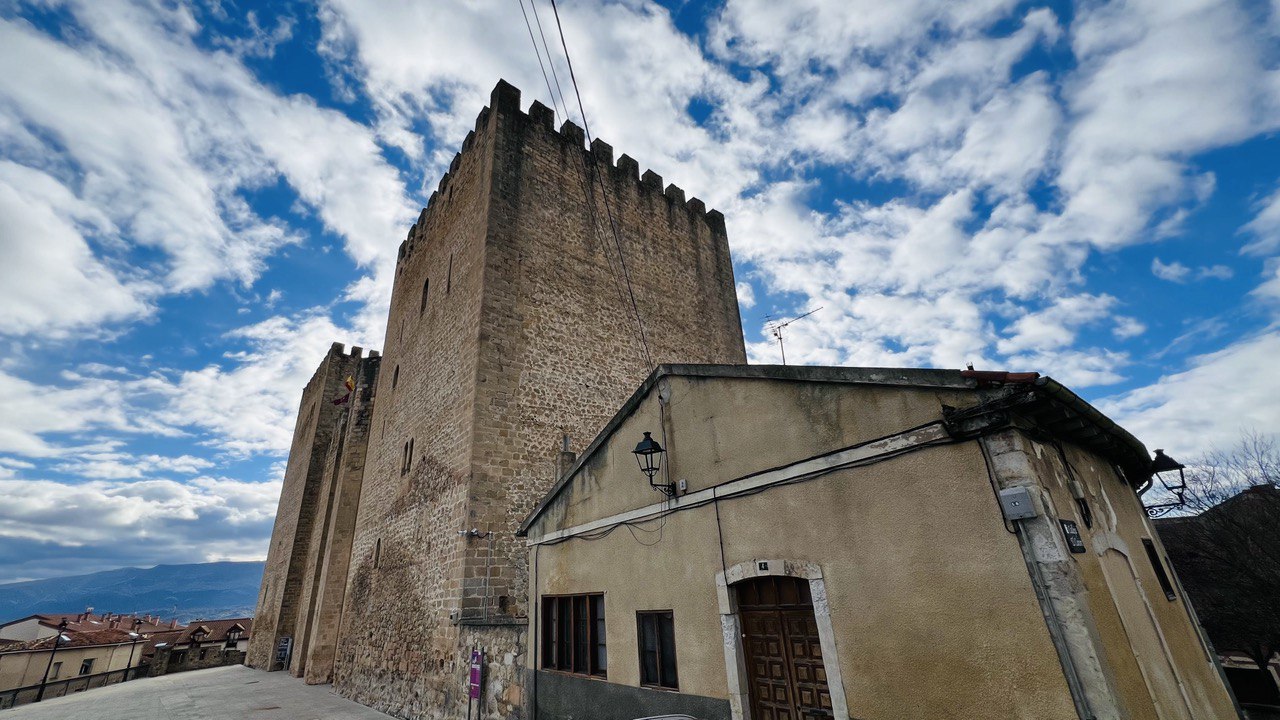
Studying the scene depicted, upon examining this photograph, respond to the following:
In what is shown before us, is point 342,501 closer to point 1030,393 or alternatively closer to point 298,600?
point 298,600

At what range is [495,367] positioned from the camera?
11.4 metres

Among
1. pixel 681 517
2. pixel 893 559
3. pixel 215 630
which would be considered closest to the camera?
pixel 893 559

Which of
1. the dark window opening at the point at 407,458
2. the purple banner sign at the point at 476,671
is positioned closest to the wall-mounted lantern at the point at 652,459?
the purple banner sign at the point at 476,671

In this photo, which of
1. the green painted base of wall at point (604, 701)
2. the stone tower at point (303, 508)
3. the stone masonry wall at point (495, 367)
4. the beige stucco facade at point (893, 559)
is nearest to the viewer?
the beige stucco facade at point (893, 559)

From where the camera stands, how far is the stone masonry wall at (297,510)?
899 inches

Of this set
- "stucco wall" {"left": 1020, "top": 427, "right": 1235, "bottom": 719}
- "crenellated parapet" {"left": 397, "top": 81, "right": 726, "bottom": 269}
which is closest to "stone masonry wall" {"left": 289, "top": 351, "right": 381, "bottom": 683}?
"crenellated parapet" {"left": 397, "top": 81, "right": 726, "bottom": 269}

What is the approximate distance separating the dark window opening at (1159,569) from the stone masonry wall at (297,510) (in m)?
27.3

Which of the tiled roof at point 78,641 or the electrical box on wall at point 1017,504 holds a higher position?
the electrical box on wall at point 1017,504

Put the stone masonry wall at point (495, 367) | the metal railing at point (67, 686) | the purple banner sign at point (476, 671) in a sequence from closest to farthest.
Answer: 1. the purple banner sign at point (476, 671)
2. the stone masonry wall at point (495, 367)
3. the metal railing at point (67, 686)

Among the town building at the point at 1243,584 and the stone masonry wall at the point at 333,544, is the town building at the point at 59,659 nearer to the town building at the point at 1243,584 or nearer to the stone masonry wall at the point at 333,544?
the stone masonry wall at the point at 333,544

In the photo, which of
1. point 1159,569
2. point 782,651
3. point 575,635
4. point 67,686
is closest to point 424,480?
Answer: point 575,635

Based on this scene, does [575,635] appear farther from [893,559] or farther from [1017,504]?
[1017,504]

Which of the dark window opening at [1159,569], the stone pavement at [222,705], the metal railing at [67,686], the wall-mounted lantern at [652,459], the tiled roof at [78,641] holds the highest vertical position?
the wall-mounted lantern at [652,459]

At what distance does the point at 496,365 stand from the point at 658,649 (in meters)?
6.90
